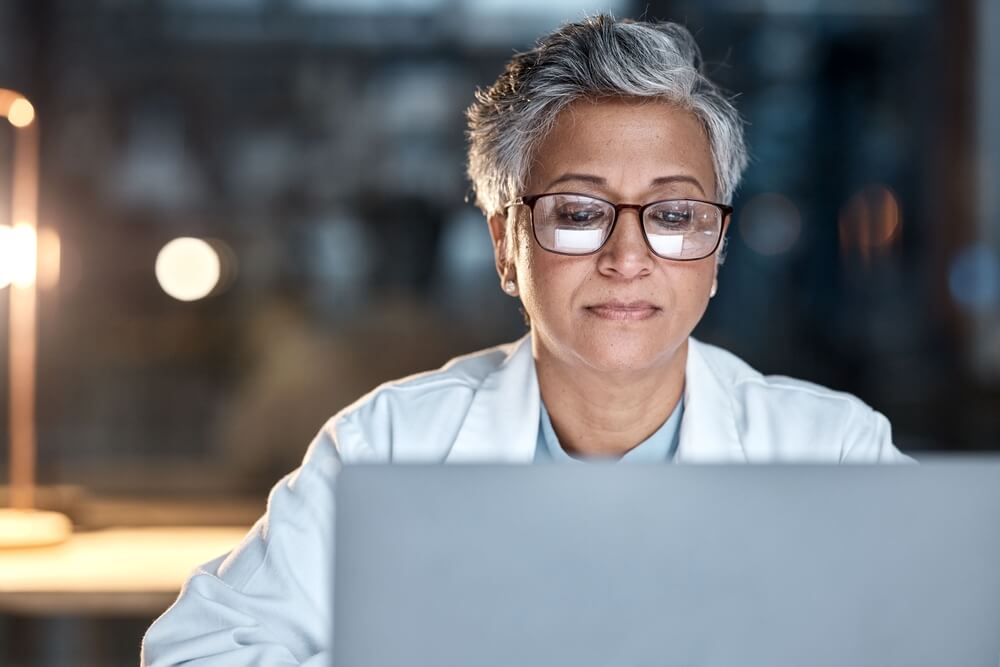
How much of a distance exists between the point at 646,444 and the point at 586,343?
0.77ft

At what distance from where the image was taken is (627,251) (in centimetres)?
130

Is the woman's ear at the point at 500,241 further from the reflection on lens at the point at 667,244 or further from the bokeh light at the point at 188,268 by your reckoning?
the bokeh light at the point at 188,268

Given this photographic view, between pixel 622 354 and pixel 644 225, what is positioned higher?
pixel 644 225

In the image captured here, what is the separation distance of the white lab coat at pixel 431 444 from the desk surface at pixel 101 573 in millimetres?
1110

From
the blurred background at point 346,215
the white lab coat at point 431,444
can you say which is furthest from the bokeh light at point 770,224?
the white lab coat at point 431,444

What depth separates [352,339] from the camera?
4777mm

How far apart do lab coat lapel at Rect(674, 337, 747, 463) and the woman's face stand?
0.09m

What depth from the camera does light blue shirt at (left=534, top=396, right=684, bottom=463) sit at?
1514 mm

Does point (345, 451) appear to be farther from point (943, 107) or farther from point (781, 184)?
point (943, 107)

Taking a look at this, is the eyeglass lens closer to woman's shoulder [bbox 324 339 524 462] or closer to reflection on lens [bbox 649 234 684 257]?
reflection on lens [bbox 649 234 684 257]

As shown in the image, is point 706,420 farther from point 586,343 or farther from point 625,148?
point 625,148

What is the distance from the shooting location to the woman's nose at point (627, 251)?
130cm

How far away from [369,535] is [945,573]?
1.22 feet

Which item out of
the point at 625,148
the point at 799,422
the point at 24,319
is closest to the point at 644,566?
the point at 625,148
